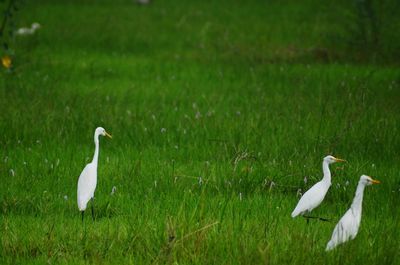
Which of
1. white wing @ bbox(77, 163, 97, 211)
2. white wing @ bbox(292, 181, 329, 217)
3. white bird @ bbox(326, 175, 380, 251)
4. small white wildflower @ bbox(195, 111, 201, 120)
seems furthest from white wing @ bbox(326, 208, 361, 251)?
small white wildflower @ bbox(195, 111, 201, 120)

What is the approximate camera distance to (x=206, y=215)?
6.13 meters

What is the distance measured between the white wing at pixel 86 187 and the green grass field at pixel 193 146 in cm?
21

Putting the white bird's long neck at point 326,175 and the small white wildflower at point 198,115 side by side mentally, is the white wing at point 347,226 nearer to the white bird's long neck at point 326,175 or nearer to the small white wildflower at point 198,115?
the white bird's long neck at point 326,175

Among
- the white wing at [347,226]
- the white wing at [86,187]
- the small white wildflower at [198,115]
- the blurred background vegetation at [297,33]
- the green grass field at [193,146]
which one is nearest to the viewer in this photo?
the white wing at [347,226]

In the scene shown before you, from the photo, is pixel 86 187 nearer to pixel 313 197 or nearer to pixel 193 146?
pixel 313 197

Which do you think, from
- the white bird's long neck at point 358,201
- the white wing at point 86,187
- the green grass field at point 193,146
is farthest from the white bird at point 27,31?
the white bird's long neck at point 358,201

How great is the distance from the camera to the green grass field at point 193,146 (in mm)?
5539

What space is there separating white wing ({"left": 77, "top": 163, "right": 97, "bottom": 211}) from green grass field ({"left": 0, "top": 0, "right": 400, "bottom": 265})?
21 cm

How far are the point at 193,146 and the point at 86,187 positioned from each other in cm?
281

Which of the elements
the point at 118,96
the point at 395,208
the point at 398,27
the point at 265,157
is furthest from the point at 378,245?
the point at 398,27

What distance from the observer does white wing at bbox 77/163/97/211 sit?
234 inches

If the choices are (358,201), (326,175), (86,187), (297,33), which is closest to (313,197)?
(326,175)

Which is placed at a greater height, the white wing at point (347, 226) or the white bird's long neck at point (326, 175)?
the white bird's long neck at point (326, 175)

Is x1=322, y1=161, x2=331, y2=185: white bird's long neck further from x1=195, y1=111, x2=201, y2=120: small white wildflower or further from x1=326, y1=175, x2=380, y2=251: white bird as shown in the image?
x1=195, y1=111, x2=201, y2=120: small white wildflower
